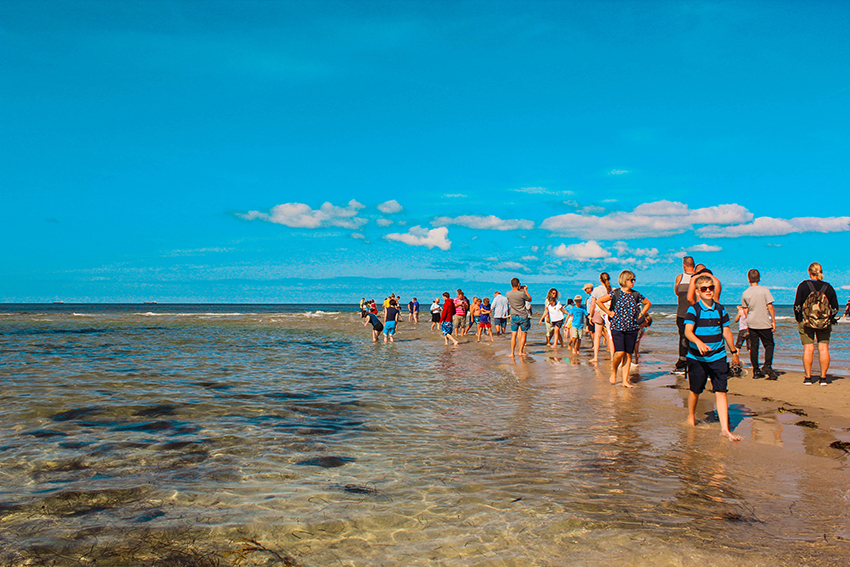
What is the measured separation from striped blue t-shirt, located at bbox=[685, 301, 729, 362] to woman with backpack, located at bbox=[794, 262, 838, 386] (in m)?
4.31

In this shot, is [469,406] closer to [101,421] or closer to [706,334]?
[706,334]

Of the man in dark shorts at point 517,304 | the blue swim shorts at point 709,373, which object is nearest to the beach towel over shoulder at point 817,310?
the blue swim shorts at point 709,373

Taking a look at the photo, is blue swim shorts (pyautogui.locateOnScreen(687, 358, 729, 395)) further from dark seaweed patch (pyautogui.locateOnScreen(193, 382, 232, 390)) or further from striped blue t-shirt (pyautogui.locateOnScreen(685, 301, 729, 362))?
dark seaweed patch (pyautogui.locateOnScreen(193, 382, 232, 390))

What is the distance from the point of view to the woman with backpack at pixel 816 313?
8.83m

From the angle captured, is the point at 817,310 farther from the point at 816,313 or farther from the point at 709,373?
the point at 709,373

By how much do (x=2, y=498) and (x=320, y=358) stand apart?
11.3 metres

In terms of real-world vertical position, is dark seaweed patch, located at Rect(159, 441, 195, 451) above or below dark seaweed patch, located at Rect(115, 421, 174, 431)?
below

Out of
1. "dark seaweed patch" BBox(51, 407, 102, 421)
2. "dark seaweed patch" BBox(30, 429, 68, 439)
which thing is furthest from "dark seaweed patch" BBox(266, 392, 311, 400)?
"dark seaweed patch" BBox(30, 429, 68, 439)

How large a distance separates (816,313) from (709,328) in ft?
14.9

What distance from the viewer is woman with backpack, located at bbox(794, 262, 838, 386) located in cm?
883

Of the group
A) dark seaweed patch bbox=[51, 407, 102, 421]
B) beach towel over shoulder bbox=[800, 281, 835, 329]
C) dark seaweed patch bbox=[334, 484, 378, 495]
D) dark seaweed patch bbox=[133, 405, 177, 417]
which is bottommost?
dark seaweed patch bbox=[334, 484, 378, 495]

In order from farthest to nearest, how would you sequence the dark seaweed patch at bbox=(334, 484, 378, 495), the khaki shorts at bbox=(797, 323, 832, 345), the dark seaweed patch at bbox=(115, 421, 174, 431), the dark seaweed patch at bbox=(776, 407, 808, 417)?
the khaki shorts at bbox=(797, 323, 832, 345), the dark seaweed patch at bbox=(776, 407, 808, 417), the dark seaweed patch at bbox=(115, 421, 174, 431), the dark seaweed patch at bbox=(334, 484, 378, 495)

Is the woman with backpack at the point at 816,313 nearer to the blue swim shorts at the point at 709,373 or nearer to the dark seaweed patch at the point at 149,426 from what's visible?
the blue swim shorts at the point at 709,373

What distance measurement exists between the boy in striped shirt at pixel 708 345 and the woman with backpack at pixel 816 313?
4233mm
